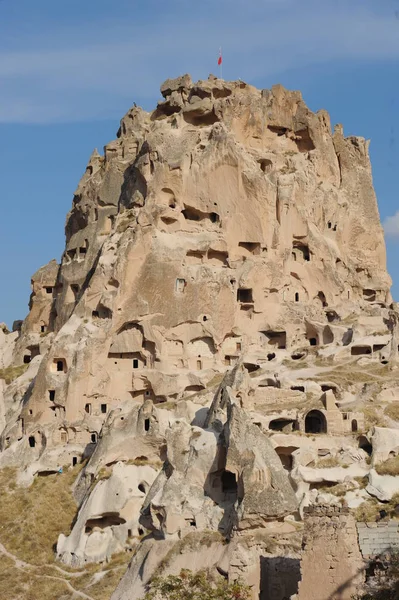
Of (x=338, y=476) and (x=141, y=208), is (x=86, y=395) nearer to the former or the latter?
(x=141, y=208)

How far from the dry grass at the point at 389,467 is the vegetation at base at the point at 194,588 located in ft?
66.6

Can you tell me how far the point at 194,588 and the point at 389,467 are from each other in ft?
74.9

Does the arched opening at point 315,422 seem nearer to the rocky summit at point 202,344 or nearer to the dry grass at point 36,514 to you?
the rocky summit at point 202,344

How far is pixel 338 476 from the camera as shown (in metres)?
52.7

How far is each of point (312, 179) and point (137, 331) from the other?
748 inches

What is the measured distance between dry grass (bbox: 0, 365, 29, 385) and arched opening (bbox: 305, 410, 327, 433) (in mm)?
25941

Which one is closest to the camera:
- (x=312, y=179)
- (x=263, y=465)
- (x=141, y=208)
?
(x=263, y=465)

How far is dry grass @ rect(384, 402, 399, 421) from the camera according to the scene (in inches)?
2275

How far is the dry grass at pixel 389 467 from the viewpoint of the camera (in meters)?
51.3

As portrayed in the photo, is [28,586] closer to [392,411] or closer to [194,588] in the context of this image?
[392,411]

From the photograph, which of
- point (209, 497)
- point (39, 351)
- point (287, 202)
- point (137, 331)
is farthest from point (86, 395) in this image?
point (209, 497)

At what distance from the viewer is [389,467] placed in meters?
51.6

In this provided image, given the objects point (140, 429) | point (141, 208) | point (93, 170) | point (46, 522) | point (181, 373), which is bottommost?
point (46, 522)

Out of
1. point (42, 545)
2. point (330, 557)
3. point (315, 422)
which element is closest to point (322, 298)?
point (315, 422)
